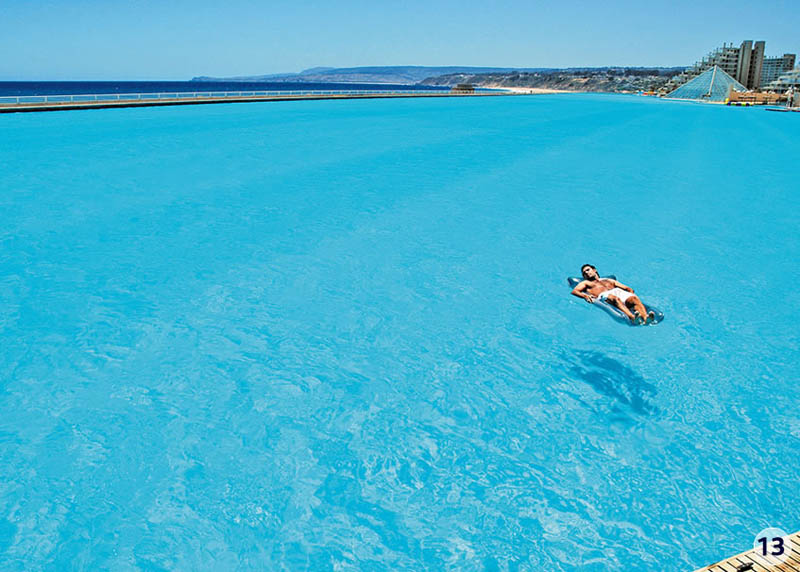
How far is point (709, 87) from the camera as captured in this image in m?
121

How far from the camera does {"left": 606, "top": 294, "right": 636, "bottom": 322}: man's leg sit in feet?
19.3

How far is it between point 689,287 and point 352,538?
805 cm

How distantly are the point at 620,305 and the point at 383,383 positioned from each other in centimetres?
290

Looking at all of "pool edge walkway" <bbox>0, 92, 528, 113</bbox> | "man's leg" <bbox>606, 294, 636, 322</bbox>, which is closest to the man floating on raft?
"man's leg" <bbox>606, 294, 636, 322</bbox>

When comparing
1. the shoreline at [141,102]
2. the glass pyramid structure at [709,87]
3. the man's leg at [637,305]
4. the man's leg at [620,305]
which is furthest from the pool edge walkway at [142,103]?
the glass pyramid structure at [709,87]

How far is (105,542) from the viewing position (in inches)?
176

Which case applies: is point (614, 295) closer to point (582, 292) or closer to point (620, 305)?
point (620, 305)

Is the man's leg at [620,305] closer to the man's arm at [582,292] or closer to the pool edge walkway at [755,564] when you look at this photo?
the man's arm at [582,292]

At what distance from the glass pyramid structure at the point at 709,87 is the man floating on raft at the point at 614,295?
130 m

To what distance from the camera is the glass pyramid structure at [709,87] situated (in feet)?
388

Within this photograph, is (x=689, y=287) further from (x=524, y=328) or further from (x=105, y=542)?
(x=105, y=542)

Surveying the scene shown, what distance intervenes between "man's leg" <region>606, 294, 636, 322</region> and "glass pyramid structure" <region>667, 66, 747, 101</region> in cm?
13050

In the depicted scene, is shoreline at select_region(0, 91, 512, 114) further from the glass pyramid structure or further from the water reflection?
the glass pyramid structure

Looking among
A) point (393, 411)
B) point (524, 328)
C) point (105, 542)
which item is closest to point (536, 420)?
point (393, 411)
